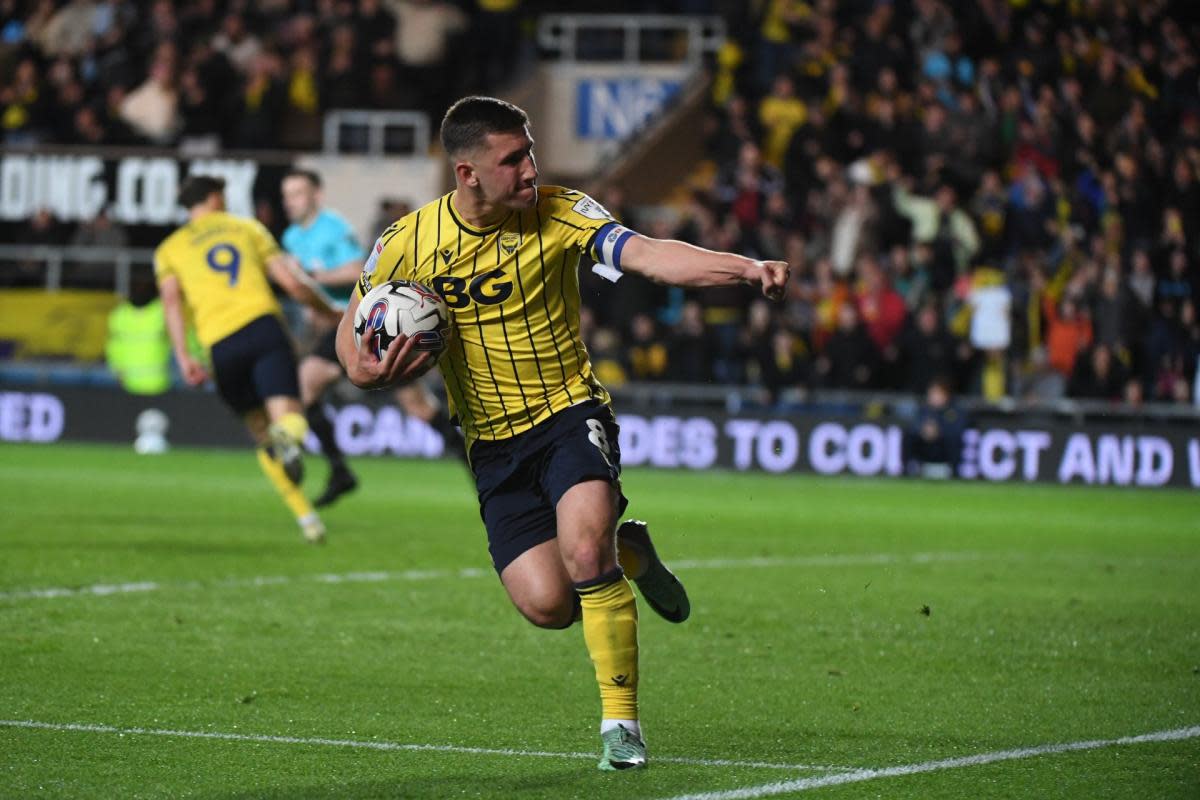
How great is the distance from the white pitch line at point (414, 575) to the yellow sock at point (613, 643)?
450 centimetres

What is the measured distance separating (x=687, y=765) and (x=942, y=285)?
53.2ft

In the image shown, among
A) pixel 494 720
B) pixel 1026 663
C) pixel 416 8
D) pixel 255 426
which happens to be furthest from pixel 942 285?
pixel 494 720

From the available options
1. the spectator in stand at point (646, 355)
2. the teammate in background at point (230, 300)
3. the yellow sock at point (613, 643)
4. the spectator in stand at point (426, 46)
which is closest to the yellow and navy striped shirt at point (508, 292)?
the yellow sock at point (613, 643)

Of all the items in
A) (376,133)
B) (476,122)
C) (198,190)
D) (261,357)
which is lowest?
(261,357)

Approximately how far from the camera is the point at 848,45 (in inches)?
941

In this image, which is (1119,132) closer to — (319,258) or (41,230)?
(319,258)

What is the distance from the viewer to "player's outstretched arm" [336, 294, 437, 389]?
5848 millimetres

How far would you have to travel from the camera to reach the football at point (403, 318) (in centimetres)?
588

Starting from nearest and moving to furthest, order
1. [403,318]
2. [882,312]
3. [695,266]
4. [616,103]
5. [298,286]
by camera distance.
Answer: [695,266], [403,318], [298,286], [882,312], [616,103]

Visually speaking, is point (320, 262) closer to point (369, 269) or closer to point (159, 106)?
point (369, 269)

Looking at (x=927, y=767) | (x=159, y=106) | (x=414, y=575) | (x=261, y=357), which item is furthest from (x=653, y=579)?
(x=159, y=106)

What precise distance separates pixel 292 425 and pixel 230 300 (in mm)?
908

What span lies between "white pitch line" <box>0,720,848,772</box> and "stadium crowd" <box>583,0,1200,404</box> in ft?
50.7

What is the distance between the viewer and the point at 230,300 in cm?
1230
